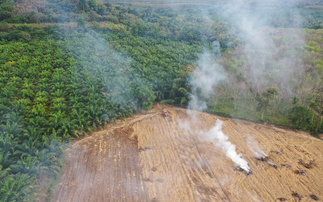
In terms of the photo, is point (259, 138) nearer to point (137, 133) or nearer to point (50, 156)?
point (137, 133)

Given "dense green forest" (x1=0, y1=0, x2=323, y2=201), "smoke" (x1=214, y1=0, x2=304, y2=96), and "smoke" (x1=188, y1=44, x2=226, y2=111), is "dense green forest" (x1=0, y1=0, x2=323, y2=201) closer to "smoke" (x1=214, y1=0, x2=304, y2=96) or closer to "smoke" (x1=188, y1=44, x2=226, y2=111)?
"smoke" (x1=214, y1=0, x2=304, y2=96)

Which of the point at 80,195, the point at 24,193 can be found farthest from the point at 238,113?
the point at 24,193

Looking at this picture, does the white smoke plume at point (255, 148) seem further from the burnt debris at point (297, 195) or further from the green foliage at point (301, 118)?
the green foliage at point (301, 118)

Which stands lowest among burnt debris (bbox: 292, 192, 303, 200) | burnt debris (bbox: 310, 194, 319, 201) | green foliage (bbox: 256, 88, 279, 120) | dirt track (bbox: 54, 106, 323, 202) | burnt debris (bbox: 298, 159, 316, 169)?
dirt track (bbox: 54, 106, 323, 202)

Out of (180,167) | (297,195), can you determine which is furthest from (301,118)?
(180,167)

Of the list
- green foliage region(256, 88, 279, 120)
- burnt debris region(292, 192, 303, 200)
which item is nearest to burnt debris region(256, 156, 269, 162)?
burnt debris region(292, 192, 303, 200)

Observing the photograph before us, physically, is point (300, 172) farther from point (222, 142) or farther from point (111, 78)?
point (111, 78)
